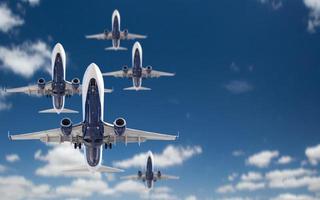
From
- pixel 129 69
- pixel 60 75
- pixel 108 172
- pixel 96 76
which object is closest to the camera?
pixel 96 76

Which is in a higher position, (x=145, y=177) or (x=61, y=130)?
(x=145, y=177)

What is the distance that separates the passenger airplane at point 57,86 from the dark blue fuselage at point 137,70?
20417mm

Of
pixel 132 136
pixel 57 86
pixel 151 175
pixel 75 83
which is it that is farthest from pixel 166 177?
pixel 132 136

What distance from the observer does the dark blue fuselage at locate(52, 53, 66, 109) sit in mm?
79375

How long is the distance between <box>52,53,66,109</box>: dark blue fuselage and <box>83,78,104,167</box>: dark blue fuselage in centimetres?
2470

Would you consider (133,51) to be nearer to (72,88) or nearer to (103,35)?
(103,35)

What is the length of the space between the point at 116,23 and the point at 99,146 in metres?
60.2

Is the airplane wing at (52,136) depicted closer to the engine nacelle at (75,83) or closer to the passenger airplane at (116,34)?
the engine nacelle at (75,83)

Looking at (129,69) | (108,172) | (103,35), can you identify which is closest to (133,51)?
(129,69)

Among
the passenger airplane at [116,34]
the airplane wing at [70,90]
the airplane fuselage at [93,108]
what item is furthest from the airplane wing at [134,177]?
the airplane fuselage at [93,108]

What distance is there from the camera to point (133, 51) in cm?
10669

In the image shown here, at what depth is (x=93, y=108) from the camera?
51344 millimetres

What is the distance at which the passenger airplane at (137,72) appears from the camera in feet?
341

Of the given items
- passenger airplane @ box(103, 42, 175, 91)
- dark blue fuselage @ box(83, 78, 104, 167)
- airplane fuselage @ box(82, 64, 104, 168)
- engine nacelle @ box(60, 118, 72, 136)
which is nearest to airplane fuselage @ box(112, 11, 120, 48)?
passenger airplane @ box(103, 42, 175, 91)
